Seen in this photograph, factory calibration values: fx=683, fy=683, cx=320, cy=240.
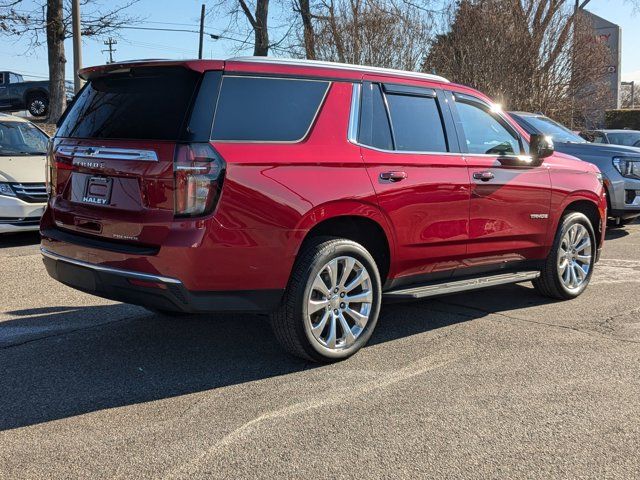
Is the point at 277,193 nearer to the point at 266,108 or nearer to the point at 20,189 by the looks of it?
the point at 266,108

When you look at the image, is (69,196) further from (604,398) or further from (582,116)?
(582,116)

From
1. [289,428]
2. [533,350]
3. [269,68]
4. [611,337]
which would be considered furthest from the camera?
[611,337]

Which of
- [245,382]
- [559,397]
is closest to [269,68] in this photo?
[245,382]

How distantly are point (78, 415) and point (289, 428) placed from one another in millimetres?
1105

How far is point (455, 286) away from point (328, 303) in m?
1.23

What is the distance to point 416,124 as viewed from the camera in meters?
4.94

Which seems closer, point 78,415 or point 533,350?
point 78,415

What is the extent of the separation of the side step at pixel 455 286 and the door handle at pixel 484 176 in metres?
0.78

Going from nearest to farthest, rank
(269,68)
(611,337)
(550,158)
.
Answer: (269,68) → (611,337) → (550,158)

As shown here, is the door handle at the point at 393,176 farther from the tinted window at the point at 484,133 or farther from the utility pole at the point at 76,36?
the utility pole at the point at 76,36

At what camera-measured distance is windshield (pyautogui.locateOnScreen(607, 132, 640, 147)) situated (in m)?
14.8

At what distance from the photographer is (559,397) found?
152 inches

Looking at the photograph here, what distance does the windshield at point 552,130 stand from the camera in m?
10.9

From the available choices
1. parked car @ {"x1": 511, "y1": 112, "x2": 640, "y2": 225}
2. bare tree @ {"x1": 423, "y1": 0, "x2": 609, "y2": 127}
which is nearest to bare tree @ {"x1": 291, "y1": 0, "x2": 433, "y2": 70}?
bare tree @ {"x1": 423, "y1": 0, "x2": 609, "y2": 127}
